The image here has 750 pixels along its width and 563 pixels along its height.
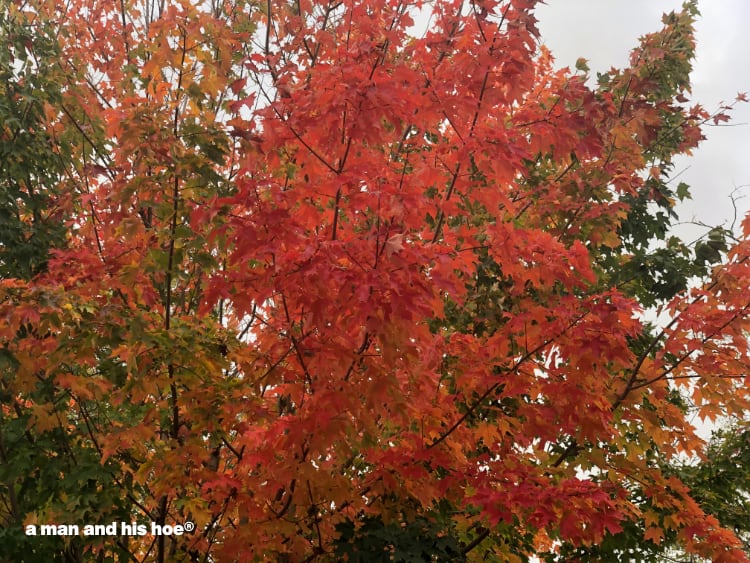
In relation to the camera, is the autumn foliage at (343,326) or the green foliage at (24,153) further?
the green foliage at (24,153)

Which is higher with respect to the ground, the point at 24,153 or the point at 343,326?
the point at 24,153

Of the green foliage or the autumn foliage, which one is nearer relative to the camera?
the autumn foliage

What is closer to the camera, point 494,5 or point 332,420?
point 332,420

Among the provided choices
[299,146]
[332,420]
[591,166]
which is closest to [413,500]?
[332,420]

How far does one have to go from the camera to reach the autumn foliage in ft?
11.6

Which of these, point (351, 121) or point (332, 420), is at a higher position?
point (351, 121)

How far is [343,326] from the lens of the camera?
365 cm

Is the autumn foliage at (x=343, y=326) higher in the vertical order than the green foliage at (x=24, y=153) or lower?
lower

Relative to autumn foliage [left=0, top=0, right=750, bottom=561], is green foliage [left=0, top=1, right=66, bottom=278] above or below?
above

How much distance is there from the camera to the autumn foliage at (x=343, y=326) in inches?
139

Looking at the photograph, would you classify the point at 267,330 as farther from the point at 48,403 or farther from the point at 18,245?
the point at 18,245

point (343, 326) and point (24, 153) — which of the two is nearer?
point (343, 326)

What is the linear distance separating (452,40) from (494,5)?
337 mm

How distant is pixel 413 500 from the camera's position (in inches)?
177
